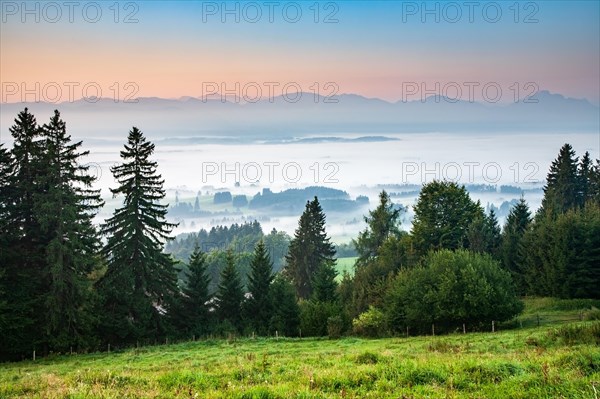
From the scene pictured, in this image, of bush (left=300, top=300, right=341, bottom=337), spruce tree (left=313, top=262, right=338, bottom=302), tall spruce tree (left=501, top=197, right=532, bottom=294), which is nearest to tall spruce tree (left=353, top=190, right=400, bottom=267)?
tall spruce tree (left=501, top=197, right=532, bottom=294)

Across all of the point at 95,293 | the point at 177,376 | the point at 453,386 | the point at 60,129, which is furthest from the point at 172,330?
the point at 453,386

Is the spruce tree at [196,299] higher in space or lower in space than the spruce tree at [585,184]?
lower

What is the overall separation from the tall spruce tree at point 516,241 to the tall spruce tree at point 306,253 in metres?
30.0

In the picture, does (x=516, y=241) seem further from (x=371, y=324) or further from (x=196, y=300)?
(x=196, y=300)

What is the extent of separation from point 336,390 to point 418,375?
2.36 m

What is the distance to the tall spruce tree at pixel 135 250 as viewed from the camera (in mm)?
47812

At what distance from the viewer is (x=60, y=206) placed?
4131 cm

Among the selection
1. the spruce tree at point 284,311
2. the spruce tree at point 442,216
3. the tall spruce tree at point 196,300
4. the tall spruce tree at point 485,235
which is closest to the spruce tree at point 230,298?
the tall spruce tree at point 196,300

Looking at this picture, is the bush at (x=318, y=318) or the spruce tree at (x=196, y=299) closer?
the bush at (x=318, y=318)

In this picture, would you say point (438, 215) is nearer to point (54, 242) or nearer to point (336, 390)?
point (54, 242)

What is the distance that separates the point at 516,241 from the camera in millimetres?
71438

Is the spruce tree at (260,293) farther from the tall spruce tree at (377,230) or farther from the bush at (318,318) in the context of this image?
the tall spruce tree at (377,230)

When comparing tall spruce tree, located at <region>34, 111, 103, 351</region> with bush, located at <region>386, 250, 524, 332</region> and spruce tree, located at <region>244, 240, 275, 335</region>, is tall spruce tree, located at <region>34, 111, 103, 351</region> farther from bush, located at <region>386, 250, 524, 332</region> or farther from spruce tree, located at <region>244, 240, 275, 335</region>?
bush, located at <region>386, 250, 524, 332</region>

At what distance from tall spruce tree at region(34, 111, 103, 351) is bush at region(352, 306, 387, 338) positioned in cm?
2396
